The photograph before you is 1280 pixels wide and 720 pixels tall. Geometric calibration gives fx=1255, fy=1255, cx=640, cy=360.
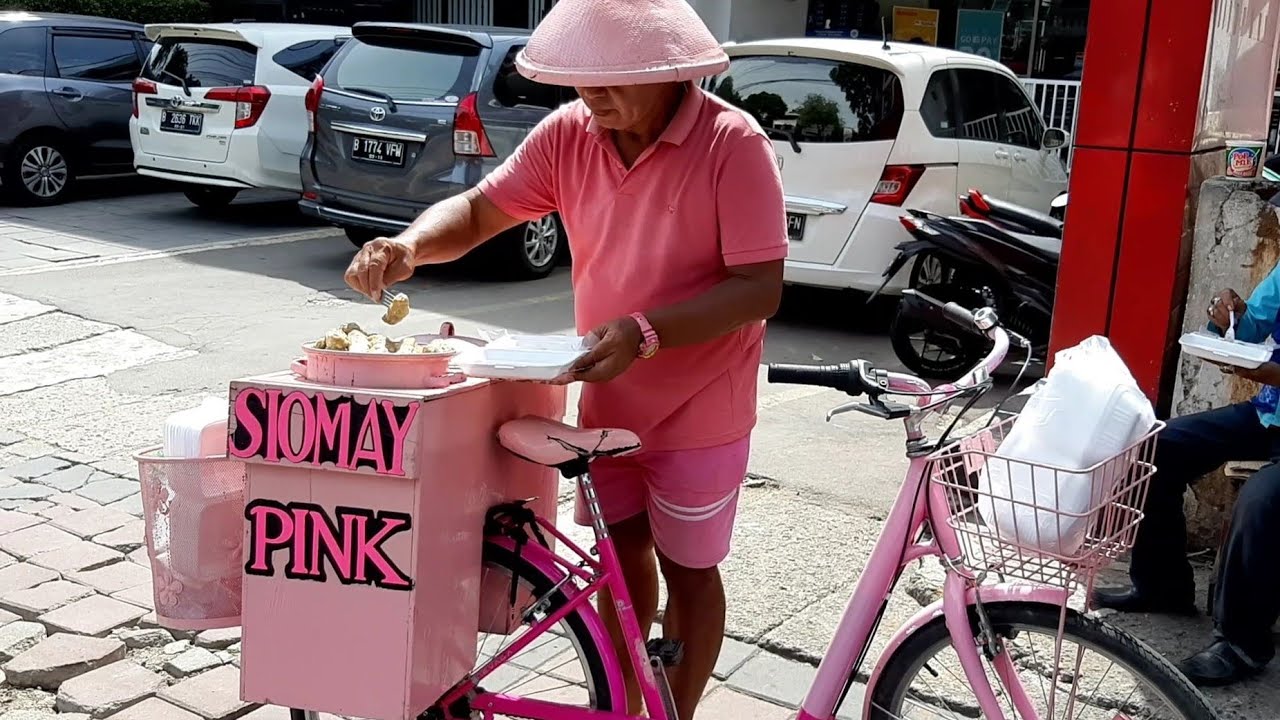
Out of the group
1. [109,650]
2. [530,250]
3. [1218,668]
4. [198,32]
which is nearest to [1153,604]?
[1218,668]

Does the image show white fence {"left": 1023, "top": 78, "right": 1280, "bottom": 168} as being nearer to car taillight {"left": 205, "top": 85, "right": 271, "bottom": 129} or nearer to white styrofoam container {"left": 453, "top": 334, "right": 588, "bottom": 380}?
car taillight {"left": 205, "top": 85, "right": 271, "bottom": 129}

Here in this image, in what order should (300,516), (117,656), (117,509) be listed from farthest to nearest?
1. (117,509)
2. (117,656)
3. (300,516)

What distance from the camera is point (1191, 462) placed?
3529 mm

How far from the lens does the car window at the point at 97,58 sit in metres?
11.7

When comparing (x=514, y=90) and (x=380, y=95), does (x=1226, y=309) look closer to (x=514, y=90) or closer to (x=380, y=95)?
(x=514, y=90)

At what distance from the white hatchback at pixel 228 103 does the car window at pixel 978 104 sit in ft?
16.9

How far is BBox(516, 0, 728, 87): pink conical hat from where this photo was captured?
2.29 m

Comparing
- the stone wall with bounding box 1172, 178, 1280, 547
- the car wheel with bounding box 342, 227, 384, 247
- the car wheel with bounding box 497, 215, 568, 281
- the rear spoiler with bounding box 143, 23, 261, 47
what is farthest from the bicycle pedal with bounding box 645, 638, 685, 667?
the rear spoiler with bounding box 143, 23, 261, 47

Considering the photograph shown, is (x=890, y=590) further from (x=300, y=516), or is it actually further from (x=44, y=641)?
(x=44, y=641)

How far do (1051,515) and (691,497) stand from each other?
2.66 ft

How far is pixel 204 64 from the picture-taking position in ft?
34.4

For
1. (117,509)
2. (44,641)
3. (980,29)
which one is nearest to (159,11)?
(980,29)

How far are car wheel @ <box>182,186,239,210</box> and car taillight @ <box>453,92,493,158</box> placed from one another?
14.0 feet

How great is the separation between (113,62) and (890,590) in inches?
457
